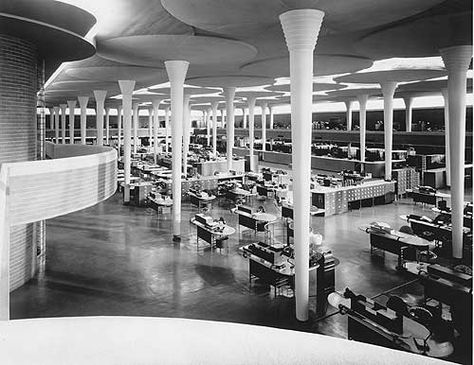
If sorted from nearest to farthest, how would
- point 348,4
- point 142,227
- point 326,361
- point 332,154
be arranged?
1. point 326,361
2. point 348,4
3. point 142,227
4. point 332,154

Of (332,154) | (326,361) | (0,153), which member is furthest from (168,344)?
(332,154)

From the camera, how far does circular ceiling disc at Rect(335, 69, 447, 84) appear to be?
2041 cm

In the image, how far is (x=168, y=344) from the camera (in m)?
2.96

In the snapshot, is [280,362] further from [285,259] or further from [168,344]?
[285,259]

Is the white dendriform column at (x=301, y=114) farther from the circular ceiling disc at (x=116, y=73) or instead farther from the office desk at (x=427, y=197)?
the office desk at (x=427, y=197)

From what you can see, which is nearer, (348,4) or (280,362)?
(280,362)

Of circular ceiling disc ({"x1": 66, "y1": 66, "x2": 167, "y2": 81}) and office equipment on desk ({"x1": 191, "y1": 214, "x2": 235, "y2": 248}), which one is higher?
circular ceiling disc ({"x1": 66, "y1": 66, "x2": 167, "y2": 81})

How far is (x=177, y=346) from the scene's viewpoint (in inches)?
116

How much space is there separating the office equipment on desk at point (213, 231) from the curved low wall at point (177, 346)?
453 inches

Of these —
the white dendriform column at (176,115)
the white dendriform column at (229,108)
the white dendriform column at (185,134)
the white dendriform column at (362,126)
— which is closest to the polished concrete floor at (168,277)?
the white dendriform column at (176,115)

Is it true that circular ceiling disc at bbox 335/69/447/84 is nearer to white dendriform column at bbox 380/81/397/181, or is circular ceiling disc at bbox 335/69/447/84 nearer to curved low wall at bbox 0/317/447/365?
white dendriform column at bbox 380/81/397/181

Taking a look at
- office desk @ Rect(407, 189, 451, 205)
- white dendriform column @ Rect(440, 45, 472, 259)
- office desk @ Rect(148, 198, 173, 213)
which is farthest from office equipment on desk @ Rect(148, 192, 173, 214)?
office desk @ Rect(407, 189, 451, 205)

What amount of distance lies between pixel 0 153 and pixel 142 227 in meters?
8.19

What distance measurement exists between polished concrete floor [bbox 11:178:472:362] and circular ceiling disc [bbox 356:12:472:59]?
695cm
